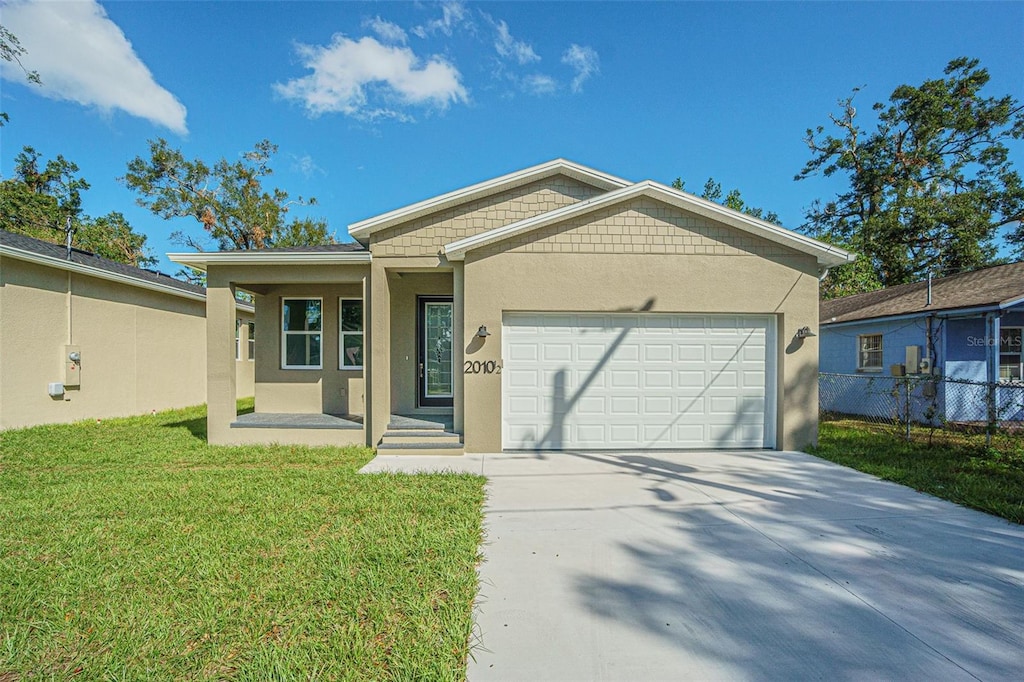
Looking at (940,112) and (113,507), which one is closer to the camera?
(113,507)

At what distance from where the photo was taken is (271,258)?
791 centimetres

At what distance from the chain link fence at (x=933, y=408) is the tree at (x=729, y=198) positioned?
1625 cm

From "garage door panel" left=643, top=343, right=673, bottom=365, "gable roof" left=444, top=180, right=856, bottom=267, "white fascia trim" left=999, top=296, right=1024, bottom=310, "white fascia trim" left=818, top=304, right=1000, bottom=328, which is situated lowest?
"garage door panel" left=643, top=343, right=673, bottom=365

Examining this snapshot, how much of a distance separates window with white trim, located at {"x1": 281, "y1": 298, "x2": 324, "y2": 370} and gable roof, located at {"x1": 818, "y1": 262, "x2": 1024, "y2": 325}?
11786 millimetres

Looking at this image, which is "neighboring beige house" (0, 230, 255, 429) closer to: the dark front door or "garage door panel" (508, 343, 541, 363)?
the dark front door

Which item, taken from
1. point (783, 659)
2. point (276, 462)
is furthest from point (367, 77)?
point (783, 659)

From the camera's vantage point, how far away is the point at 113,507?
482 cm

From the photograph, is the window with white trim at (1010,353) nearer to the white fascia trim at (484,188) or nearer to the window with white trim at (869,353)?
the window with white trim at (869,353)

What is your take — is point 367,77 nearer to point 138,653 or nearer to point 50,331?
point 50,331

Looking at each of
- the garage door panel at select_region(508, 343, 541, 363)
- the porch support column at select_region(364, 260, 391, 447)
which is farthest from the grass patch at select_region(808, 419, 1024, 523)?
the porch support column at select_region(364, 260, 391, 447)

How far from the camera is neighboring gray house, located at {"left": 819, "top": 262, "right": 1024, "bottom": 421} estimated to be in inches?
398

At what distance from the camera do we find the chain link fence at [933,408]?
281 inches

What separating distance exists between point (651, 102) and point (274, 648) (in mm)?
14081

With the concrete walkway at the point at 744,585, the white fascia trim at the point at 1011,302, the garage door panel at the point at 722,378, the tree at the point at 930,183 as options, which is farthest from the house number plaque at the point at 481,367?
the tree at the point at 930,183
